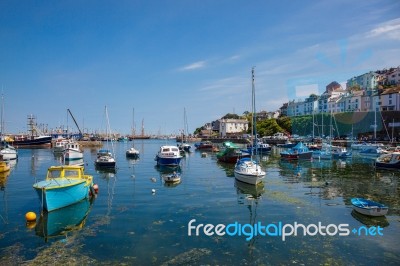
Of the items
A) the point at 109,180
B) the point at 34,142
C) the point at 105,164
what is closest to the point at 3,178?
the point at 109,180

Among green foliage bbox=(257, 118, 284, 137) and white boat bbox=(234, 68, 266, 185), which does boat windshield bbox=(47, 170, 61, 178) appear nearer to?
white boat bbox=(234, 68, 266, 185)

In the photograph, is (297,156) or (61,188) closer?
(61,188)

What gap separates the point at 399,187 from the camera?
3359cm

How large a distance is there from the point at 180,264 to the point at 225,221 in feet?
23.4

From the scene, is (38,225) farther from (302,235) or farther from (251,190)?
(251,190)

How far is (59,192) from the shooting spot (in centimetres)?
2284

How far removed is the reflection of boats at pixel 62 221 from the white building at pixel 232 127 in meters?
157

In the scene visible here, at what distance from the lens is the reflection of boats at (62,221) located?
62.8 feet

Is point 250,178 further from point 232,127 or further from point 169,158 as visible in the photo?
point 232,127

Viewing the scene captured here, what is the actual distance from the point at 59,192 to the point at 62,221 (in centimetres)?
271

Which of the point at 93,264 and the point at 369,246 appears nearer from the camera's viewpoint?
the point at 93,264

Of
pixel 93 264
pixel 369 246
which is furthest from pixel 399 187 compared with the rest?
pixel 93 264

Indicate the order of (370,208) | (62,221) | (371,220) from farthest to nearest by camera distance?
(370,208) < (371,220) < (62,221)

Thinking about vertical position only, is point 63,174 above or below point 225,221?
above
